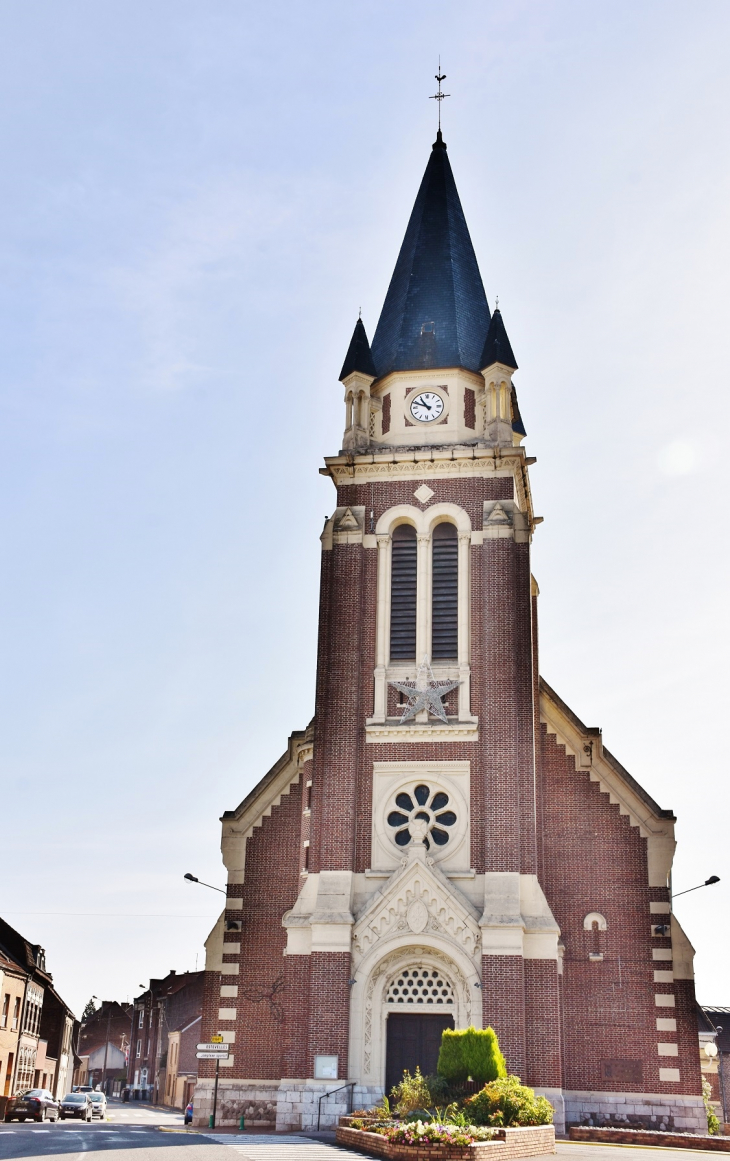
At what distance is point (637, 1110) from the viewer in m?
31.0

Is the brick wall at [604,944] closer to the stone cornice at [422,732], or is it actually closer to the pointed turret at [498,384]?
the stone cornice at [422,732]

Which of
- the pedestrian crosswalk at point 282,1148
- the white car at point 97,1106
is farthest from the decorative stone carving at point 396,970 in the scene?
the white car at point 97,1106

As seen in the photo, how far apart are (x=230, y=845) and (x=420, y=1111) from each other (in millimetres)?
12707

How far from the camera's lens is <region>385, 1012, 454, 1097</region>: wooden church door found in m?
30.3

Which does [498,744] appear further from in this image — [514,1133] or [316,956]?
[514,1133]

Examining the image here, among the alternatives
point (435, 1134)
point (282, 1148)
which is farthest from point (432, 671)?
point (435, 1134)

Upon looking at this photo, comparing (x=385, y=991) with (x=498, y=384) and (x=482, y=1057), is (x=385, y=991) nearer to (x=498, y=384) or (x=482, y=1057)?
(x=482, y=1057)

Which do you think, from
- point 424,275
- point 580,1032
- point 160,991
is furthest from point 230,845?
point 160,991

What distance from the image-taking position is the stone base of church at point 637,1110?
101 feet

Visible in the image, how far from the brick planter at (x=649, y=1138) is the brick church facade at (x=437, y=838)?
97 centimetres

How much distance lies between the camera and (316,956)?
3102cm

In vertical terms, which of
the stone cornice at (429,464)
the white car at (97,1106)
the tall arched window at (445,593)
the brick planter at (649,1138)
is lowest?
the white car at (97,1106)

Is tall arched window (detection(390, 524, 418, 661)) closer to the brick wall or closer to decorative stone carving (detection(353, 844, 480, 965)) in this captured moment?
the brick wall

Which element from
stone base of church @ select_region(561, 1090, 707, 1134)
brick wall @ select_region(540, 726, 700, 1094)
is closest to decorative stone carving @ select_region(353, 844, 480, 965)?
brick wall @ select_region(540, 726, 700, 1094)
